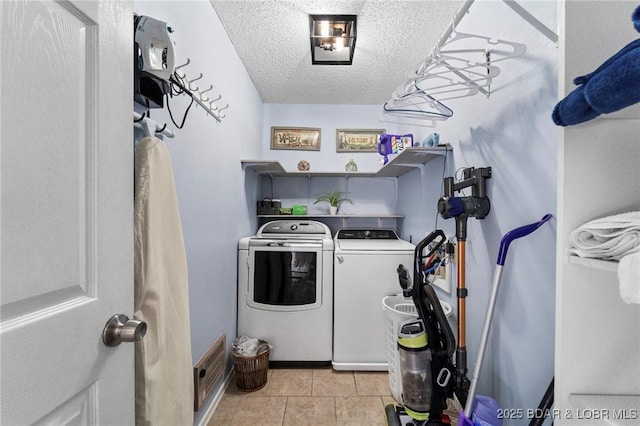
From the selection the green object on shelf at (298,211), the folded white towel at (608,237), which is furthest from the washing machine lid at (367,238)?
the folded white towel at (608,237)

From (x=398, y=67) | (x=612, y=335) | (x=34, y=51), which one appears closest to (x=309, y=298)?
(x=612, y=335)

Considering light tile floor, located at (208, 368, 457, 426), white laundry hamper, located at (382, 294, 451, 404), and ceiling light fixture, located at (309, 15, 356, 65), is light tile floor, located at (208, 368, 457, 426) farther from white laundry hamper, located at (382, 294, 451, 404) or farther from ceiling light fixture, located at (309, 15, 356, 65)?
ceiling light fixture, located at (309, 15, 356, 65)

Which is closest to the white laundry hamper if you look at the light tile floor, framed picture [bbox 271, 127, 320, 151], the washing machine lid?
the light tile floor

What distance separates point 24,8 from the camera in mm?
460

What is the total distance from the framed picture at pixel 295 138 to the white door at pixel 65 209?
2.37 metres

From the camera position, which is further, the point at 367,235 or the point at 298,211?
the point at 298,211

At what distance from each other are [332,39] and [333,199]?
58.7 inches

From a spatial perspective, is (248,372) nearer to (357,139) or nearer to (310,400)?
(310,400)

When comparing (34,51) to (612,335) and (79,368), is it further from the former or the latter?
(612,335)

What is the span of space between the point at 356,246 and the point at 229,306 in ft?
3.63

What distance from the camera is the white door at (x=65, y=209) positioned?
0.44m

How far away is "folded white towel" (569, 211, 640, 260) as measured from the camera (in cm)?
45

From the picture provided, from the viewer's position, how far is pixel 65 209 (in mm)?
533

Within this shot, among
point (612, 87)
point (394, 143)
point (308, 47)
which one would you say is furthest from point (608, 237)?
point (308, 47)
